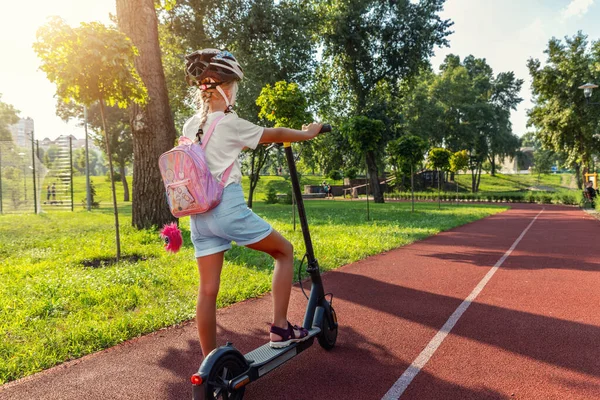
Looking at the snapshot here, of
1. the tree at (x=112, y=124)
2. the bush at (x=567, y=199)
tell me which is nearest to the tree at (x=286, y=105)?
the tree at (x=112, y=124)

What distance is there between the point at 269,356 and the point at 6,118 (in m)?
69.7

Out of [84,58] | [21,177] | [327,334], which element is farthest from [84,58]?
[21,177]

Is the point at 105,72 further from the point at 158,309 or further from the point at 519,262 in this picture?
the point at 519,262

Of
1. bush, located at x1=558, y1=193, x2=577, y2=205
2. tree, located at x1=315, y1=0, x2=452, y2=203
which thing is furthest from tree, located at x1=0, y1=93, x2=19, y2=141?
bush, located at x1=558, y1=193, x2=577, y2=205

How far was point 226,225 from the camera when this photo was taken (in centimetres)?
246

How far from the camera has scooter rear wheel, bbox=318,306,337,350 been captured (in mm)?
3355

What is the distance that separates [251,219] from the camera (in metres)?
2.55

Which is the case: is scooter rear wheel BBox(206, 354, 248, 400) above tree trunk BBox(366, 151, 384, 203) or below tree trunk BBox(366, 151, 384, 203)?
below

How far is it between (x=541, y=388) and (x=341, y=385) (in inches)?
52.2

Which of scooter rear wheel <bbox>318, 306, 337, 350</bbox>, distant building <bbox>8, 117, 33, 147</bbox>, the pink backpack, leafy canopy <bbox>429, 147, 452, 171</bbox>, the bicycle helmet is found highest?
distant building <bbox>8, 117, 33, 147</bbox>

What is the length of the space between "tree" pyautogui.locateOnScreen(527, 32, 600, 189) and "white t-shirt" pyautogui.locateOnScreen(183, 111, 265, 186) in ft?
85.2

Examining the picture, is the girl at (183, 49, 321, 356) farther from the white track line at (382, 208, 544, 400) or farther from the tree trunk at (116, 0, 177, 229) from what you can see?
the tree trunk at (116, 0, 177, 229)

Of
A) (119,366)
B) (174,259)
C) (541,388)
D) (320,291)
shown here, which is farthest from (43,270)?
(541,388)

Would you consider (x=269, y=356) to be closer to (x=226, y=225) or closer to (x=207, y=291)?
(x=207, y=291)
